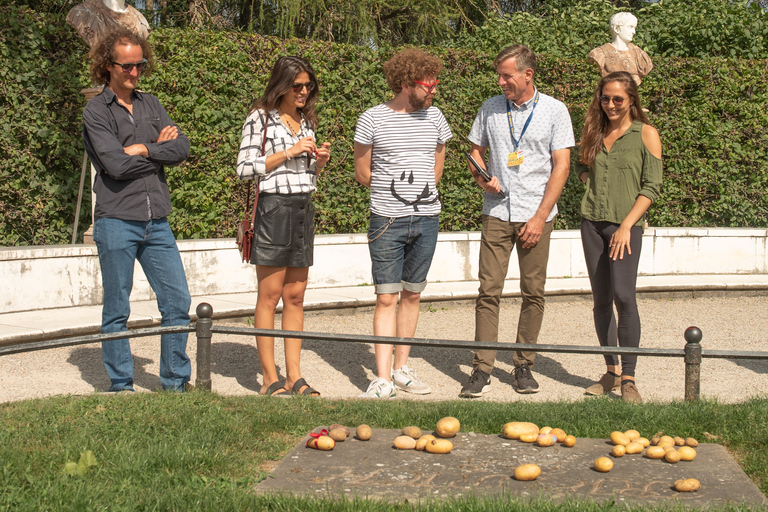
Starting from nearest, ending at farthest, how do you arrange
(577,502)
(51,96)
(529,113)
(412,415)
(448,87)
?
(577,502) < (412,415) < (529,113) < (51,96) < (448,87)

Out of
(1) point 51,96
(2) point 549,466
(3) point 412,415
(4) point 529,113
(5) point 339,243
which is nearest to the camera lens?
(2) point 549,466

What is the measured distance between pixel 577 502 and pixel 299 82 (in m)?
2.99

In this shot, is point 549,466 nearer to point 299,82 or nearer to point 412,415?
point 412,415

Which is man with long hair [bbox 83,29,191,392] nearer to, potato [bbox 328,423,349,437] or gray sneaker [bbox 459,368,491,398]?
potato [bbox 328,423,349,437]

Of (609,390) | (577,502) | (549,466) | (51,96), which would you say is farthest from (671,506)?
(51,96)

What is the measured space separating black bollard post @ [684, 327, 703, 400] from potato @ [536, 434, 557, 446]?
928 mm

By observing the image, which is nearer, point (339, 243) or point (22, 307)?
point (22, 307)

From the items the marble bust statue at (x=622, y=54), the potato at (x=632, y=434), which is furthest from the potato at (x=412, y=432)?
the marble bust statue at (x=622, y=54)

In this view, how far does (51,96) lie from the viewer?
26.9 ft

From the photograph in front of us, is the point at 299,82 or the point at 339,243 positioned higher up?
the point at 299,82

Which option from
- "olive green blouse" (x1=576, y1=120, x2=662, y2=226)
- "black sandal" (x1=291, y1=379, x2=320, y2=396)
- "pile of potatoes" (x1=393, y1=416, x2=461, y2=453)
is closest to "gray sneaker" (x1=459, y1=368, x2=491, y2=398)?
"black sandal" (x1=291, y1=379, x2=320, y2=396)

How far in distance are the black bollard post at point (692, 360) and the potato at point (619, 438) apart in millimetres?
690

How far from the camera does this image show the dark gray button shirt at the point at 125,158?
4641mm

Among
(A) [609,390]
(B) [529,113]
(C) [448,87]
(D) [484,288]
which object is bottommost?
(A) [609,390]
